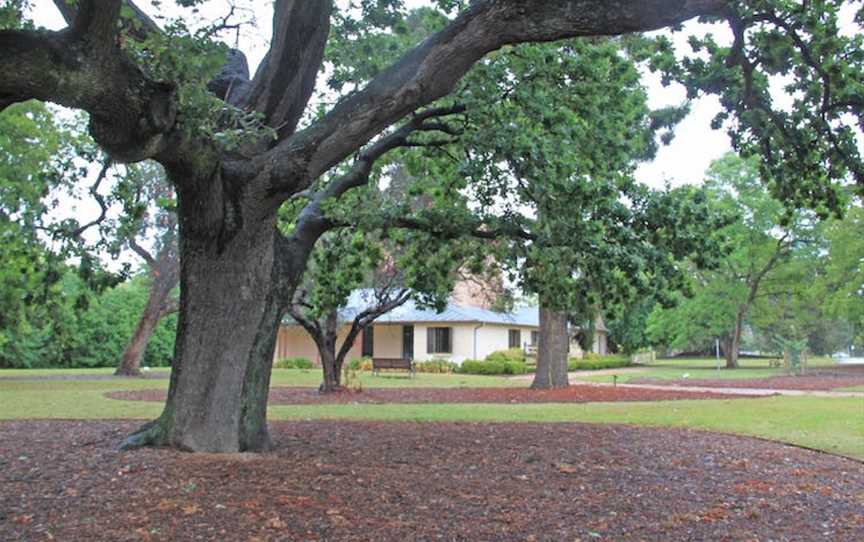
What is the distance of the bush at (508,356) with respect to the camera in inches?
1484

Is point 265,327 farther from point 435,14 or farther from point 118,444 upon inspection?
point 435,14

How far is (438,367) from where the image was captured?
122ft

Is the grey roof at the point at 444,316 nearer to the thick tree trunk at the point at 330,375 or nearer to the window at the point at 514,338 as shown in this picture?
the window at the point at 514,338

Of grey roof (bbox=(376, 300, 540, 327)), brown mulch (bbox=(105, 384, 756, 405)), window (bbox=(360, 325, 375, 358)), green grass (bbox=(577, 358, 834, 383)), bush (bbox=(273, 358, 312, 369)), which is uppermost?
grey roof (bbox=(376, 300, 540, 327))

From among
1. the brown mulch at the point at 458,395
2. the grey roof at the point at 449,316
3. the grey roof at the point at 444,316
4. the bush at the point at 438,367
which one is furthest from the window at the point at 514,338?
the brown mulch at the point at 458,395

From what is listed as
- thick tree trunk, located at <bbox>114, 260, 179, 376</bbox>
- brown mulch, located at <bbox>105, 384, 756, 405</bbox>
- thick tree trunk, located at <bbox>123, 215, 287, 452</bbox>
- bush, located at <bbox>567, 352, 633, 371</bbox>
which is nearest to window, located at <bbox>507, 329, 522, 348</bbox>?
bush, located at <bbox>567, 352, 633, 371</bbox>

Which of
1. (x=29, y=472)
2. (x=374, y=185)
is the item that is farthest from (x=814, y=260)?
(x=29, y=472)

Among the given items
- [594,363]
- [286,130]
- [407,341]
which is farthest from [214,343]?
[594,363]

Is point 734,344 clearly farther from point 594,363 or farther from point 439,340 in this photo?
point 439,340

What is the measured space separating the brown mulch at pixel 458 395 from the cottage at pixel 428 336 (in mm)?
16220

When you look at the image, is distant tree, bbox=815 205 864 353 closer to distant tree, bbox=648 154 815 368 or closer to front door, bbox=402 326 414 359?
distant tree, bbox=648 154 815 368

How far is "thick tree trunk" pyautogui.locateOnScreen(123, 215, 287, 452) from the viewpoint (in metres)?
8.23

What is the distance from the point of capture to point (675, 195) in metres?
10.3

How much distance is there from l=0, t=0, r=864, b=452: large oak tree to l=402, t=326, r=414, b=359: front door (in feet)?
107
